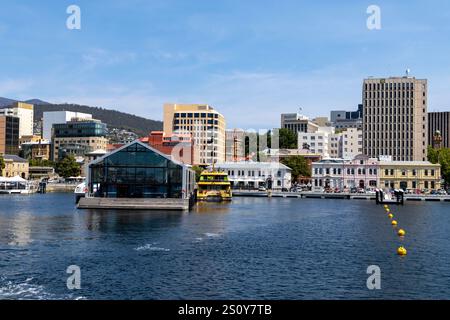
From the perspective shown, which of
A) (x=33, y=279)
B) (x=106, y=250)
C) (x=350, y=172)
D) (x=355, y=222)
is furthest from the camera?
(x=350, y=172)

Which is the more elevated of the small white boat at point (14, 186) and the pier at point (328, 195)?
the small white boat at point (14, 186)

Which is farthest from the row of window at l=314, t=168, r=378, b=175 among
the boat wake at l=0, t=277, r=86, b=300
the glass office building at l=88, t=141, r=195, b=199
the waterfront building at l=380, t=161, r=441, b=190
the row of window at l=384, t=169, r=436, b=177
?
the boat wake at l=0, t=277, r=86, b=300

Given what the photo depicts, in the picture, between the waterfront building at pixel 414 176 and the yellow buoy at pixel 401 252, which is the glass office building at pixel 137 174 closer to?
the yellow buoy at pixel 401 252

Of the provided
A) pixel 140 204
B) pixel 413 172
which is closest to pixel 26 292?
pixel 140 204

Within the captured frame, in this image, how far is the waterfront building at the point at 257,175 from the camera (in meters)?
193

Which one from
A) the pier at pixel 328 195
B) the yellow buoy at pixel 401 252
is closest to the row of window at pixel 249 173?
the pier at pixel 328 195

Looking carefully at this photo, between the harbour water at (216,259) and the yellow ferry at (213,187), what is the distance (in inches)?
2180

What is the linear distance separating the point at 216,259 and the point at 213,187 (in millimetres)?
90065

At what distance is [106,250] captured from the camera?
49156mm

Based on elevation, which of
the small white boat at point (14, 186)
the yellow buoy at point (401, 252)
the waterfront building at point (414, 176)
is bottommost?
the yellow buoy at point (401, 252)

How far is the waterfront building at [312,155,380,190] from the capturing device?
604 ft
